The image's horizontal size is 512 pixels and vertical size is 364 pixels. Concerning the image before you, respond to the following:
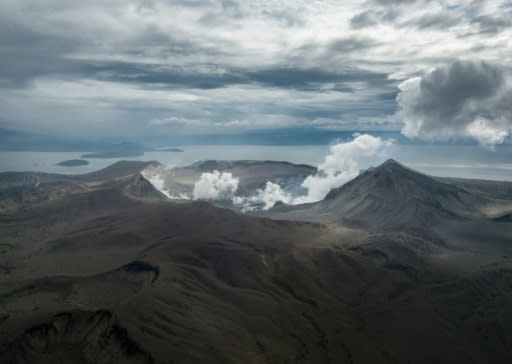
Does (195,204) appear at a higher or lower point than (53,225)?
higher

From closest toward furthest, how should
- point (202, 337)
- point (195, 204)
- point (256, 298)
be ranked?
point (202, 337), point (256, 298), point (195, 204)

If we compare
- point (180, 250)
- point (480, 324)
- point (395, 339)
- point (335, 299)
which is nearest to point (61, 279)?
point (180, 250)

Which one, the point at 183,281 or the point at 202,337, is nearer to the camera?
the point at 202,337

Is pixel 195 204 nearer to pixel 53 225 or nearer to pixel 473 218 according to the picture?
pixel 53 225

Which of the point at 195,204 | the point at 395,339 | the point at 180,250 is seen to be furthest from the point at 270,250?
the point at 195,204

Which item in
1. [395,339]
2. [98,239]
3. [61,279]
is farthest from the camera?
[98,239]

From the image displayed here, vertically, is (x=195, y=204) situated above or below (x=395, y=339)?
above

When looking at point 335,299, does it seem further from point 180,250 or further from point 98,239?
point 98,239

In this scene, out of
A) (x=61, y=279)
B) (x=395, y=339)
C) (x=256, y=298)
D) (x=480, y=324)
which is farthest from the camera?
(x=61, y=279)

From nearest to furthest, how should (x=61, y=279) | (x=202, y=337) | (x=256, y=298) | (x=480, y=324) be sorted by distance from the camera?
(x=202, y=337) → (x=480, y=324) → (x=256, y=298) → (x=61, y=279)
